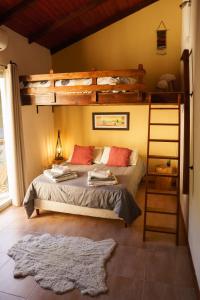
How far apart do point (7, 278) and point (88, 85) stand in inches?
105

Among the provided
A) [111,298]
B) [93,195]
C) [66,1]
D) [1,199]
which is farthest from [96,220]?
[66,1]

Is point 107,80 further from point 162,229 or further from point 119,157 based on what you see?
point 162,229

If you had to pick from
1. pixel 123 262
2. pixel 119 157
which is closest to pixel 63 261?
pixel 123 262

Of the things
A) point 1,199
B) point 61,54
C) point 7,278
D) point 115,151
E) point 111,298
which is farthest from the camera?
point 61,54

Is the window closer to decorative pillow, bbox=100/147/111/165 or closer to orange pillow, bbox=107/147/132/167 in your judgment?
decorative pillow, bbox=100/147/111/165

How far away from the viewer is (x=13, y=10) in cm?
341

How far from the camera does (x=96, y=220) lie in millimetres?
3564

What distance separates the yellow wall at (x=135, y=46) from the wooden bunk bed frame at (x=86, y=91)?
1.38m

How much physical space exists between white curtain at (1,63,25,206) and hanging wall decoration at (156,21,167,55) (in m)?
2.65

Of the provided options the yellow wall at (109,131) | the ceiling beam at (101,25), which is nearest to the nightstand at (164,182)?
the yellow wall at (109,131)

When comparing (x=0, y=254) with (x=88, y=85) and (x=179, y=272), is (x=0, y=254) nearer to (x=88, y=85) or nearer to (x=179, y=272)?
(x=179, y=272)

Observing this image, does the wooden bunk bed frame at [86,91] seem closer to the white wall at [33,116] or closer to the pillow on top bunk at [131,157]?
the white wall at [33,116]

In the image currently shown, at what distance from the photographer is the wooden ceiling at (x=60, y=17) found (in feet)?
11.5

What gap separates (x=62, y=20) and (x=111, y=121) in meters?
2.03
